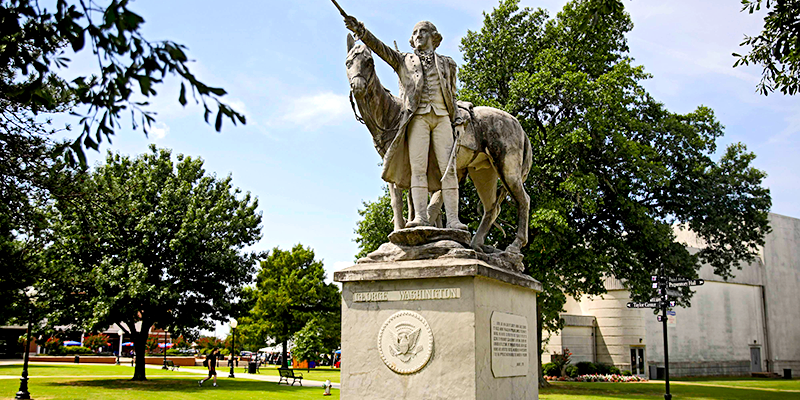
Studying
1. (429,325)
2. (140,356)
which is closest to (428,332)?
(429,325)

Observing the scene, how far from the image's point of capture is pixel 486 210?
9.23 m

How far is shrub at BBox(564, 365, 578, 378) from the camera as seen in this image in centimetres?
3991

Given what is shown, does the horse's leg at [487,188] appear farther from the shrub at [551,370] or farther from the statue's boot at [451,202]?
the shrub at [551,370]

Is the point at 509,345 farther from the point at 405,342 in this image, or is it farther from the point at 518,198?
the point at 518,198

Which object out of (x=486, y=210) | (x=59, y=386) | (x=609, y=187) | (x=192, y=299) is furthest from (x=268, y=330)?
(x=486, y=210)

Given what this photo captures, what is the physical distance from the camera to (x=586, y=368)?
4162cm

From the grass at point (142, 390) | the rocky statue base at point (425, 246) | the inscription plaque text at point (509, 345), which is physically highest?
the rocky statue base at point (425, 246)

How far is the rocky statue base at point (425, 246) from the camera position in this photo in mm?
7469

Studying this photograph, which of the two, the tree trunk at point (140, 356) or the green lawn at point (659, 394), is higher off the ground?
the tree trunk at point (140, 356)

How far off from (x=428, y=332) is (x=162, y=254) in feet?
84.2

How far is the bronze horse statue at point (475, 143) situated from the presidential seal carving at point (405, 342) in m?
1.42

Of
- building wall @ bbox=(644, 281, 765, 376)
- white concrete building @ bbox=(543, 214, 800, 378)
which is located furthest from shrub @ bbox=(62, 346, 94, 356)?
building wall @ bbox=(644, 281, 765, 376)

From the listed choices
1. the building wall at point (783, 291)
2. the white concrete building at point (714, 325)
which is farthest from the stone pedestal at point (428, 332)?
the building wall at point (783, 291)

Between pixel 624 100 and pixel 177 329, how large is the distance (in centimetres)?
2169
